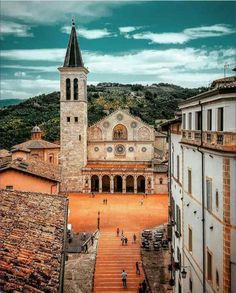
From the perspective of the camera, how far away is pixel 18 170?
2728 centimetres

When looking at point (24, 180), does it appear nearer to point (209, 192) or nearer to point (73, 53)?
point (209, 192)

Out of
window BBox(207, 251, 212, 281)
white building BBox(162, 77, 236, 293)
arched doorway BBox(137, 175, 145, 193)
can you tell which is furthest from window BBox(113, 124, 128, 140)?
window BBox(207, 251, 212, 281)

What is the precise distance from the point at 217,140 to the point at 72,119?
51.3 m

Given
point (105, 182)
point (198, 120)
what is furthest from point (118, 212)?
point (198, 120)

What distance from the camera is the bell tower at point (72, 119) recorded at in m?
63.0

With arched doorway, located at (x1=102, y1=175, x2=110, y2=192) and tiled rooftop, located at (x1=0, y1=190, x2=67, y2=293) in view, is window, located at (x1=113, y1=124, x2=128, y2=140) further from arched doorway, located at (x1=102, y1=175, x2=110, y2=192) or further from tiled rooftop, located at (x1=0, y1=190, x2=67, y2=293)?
tiled rooftop, located at (x1=0, y1=190, x2=67, y2=293)

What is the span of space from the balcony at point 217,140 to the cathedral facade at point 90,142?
152ft

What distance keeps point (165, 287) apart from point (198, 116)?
1257 cm

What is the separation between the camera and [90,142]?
2635 inches

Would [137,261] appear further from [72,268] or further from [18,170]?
[18,170]

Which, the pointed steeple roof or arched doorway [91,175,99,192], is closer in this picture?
the pointed steeple roof

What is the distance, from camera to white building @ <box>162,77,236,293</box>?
12.2 metres

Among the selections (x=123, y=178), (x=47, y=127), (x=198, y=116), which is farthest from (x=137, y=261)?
(x=47, y=127)

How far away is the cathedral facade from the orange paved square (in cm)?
274
